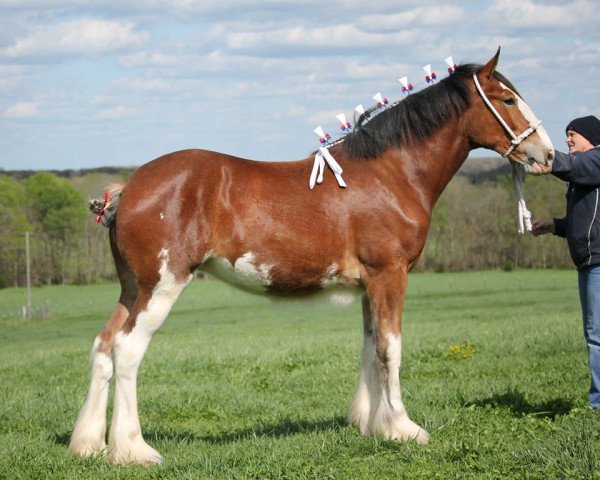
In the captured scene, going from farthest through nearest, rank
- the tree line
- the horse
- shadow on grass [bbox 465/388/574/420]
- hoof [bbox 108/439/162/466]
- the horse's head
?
the tree line → shadow on grass [bbox 465/388/574/420] → the horse's head → the horse → hoof [bbox 108/439/162/466]

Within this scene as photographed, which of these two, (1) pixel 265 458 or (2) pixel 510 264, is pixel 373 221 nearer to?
(1) pixel 265 458

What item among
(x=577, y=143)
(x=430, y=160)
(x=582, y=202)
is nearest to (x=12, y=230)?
(x=430, y=160)

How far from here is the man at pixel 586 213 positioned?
260 inches

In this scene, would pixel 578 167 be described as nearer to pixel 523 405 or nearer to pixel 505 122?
pixel 505 122

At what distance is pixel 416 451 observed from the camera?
5.93m

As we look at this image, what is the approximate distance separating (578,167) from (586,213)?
451mm

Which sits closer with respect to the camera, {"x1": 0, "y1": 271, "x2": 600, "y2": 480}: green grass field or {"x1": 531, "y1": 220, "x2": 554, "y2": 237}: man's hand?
{"x1": 0, "y1": 271, "x2": 600, "y2": 480}: green grass field

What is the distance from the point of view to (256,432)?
7434 mm

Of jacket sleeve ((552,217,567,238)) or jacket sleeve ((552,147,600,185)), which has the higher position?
jacket sleeve ((552,147,600,185))

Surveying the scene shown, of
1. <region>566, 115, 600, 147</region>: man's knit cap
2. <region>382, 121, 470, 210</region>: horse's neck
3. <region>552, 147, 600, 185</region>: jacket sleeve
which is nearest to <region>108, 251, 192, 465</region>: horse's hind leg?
<region>382, 121, 470, 210</region>: horse's neck

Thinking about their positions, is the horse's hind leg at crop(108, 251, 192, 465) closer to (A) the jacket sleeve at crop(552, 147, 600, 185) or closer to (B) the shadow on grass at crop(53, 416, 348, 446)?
(B) the shadow on grass at crop(53, 416, 348, 446)

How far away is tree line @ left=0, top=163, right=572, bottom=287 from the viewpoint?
67438 millimetres

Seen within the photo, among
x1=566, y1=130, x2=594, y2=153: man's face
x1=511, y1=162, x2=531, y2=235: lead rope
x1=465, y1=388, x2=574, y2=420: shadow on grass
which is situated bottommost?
x1=465, y1=388, x2=574, y2=420: shadow on grass

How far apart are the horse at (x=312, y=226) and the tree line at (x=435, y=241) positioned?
2310 inches
